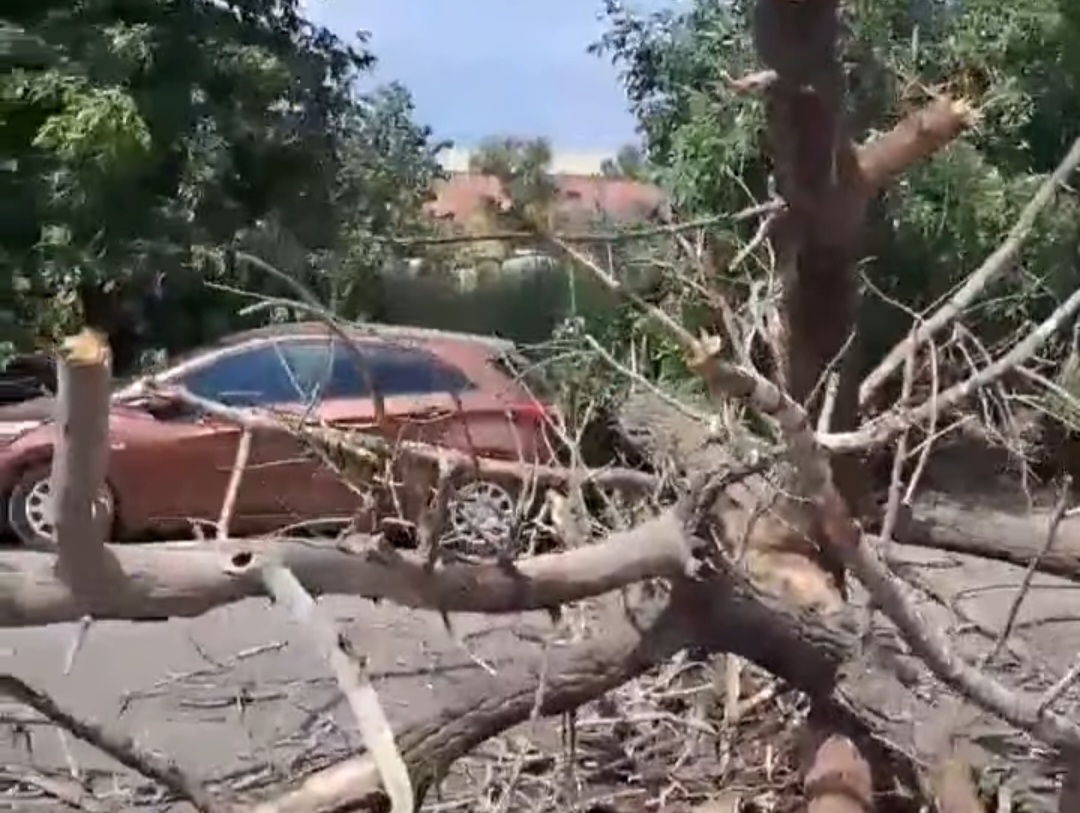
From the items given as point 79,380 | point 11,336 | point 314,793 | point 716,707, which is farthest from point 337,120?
point 79,380

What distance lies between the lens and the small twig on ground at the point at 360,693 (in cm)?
273

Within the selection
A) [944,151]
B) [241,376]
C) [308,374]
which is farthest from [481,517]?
[944,151]

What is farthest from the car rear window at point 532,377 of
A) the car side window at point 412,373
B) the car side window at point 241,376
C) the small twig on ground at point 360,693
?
the small twig on ground at point 360,693

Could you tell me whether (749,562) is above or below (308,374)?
below

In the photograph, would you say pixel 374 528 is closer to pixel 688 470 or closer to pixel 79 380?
pixel 688 470

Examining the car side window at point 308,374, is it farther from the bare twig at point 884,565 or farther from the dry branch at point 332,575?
the bare twig at point 884,565

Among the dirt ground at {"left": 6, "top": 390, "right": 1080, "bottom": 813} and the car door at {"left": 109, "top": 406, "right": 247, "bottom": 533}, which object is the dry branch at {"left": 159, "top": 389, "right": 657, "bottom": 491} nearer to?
the dirt ground at {"left": 6, "top": 390, "right": 1080, "bottom": 813}

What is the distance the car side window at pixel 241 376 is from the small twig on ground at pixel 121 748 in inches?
159

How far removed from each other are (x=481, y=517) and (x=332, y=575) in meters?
1.14

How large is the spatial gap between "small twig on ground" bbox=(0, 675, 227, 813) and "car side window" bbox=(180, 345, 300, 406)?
405 cm

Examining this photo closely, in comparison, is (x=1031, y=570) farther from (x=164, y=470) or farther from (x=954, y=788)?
Result: (x=164, y=470)

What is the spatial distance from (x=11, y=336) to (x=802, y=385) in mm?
6731

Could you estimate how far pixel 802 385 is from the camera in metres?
4.63

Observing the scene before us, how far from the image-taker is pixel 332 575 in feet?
12.2
